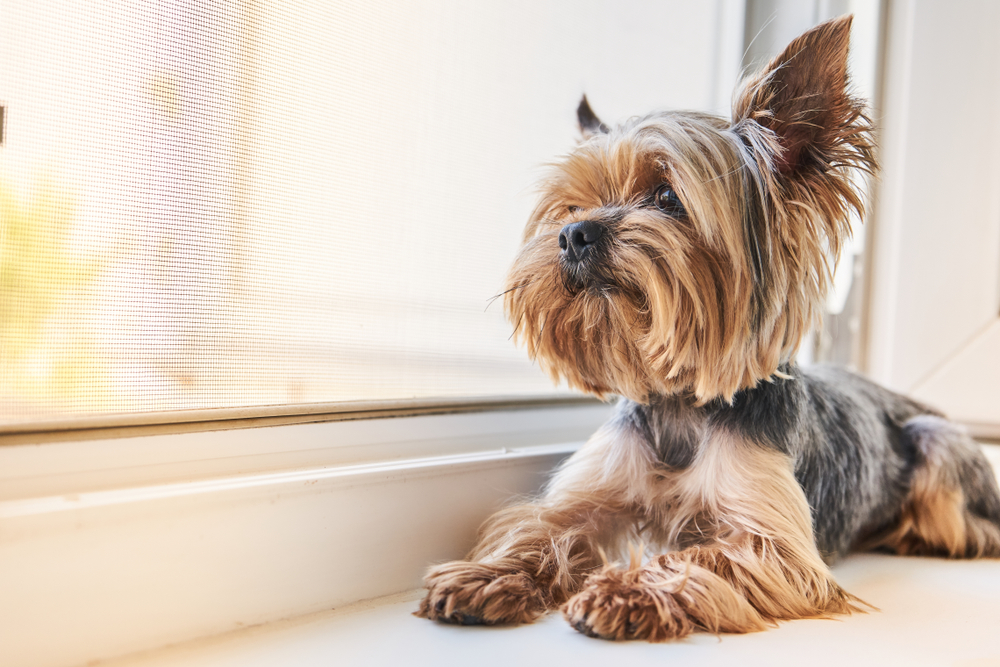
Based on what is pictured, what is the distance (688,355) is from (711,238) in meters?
0.20

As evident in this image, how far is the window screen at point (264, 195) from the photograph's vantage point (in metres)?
0.95

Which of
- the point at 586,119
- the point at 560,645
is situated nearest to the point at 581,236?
the point at 586,119

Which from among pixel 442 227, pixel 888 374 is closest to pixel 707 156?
pixel 442 227

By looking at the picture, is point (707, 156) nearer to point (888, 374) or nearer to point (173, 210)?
point (173, 210)

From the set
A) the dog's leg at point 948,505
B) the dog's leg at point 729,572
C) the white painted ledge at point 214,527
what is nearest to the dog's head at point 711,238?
the dog's leg at point 729,572

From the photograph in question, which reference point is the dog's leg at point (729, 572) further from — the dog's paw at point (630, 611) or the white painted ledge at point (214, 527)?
the white painted ledge at point (214, 527)

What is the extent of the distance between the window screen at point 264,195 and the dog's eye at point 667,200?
0.94 ft

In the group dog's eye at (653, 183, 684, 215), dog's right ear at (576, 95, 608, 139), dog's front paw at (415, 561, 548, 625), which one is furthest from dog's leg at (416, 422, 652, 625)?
dog's right ear at (576, 95, 608, 139)

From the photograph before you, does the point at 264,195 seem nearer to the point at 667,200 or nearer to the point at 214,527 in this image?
the point at 214,527

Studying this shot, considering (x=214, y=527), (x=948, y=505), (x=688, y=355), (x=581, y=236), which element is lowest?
(x=948, y=505)

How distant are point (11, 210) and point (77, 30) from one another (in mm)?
258

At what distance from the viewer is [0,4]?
0.90 metres

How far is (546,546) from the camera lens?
4.08 feet

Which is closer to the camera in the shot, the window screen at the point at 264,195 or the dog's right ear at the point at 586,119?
the window screen at the point at 264,195
